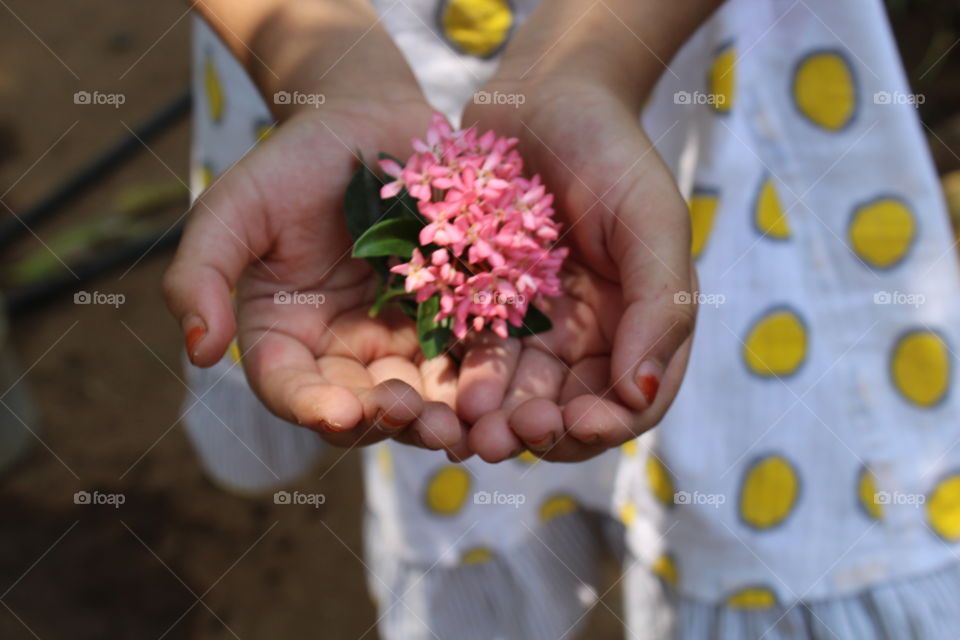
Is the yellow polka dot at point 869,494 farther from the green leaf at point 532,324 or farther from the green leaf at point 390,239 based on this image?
the green leaf at point 390,239

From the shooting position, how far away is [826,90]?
43.9 inches

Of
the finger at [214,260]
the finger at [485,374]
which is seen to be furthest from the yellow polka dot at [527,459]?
the finger at [214,260]

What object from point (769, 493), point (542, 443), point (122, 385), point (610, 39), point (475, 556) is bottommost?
point (122, 385)

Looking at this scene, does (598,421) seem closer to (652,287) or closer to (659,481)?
(652,287)

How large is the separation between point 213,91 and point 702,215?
0.73 m

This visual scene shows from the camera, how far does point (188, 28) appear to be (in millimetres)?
3359

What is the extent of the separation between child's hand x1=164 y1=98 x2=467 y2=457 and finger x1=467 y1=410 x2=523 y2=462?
0.02 m

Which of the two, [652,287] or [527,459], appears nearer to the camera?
[652,287]

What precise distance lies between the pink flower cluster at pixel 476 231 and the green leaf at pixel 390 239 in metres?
0.02

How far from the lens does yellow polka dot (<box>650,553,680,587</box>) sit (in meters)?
1.14

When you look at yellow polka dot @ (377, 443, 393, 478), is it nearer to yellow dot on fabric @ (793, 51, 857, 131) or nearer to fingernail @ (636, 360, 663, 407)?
fingernail @ (636, 360, 663, 407)

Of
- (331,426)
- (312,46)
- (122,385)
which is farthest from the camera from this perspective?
(122,385)

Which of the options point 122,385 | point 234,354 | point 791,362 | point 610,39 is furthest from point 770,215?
point 122,385

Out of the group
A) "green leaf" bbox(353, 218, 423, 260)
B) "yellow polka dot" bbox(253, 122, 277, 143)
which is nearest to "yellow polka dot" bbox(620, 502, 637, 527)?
"green leaf" bbox(353, 218, 423, 260)
